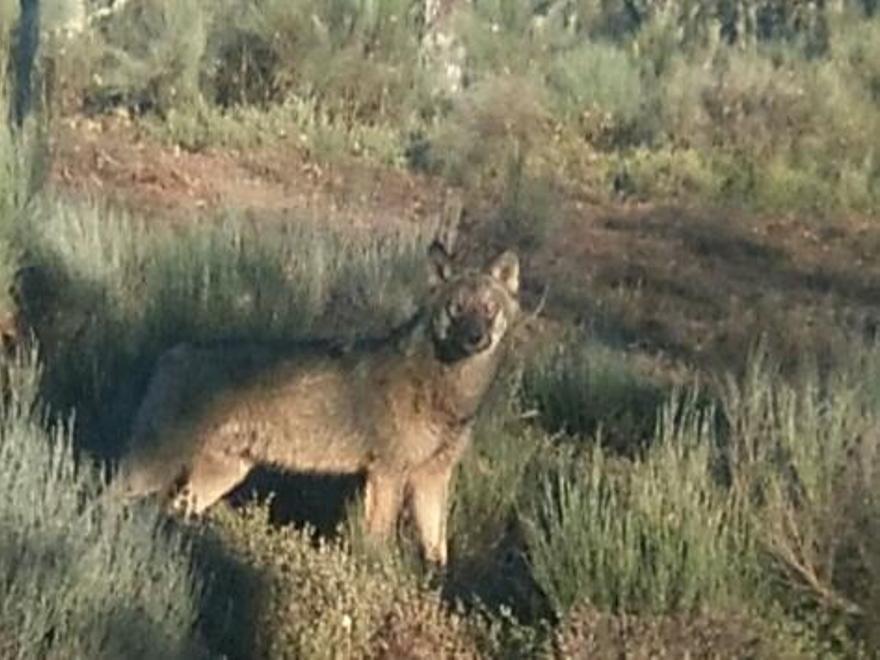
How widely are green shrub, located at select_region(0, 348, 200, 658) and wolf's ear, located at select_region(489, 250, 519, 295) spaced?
1.87 m

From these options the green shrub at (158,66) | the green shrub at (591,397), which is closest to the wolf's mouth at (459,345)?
the green shrub at (591,397)

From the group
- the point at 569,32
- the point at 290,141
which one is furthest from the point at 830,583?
the point at 569,32

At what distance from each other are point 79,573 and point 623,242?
11.4 meters

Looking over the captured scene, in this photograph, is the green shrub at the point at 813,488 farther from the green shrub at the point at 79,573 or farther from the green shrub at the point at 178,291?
the green shrub at the point at 178,291

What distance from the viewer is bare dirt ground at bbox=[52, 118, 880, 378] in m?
15.0

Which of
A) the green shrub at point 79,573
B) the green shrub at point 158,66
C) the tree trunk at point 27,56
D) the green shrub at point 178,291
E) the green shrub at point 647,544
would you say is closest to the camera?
the green shrub at point 79,573

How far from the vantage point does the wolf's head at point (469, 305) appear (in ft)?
29.3

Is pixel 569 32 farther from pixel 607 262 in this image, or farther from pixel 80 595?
pixel 80 595

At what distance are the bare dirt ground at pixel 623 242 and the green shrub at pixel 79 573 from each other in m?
6.30

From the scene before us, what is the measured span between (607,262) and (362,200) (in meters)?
1.90

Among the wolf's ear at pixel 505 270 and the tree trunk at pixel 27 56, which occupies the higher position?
the wolf's ear at pixel 505 270

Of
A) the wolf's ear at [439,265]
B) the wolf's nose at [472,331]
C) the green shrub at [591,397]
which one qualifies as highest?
the wolf's ear at [439,265]

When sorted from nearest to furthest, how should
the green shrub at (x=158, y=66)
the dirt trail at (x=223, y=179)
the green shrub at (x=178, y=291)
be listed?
the green shrub at (x=178, y=291) < the dirt trail at (x=223, y=179) < the green shrub at (x=158, y=66)

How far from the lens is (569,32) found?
27.7 metres
